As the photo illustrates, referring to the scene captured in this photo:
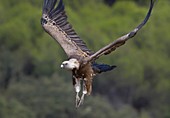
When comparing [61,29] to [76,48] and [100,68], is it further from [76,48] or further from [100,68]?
[100,68]

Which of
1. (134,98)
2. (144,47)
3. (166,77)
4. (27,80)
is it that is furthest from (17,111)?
(144,47)

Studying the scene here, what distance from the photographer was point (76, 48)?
515 inches

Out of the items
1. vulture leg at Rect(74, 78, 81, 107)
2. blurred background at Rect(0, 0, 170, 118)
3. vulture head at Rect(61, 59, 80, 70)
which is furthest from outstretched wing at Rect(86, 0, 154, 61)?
blurred background at Rect(0, 0, 170, 118)

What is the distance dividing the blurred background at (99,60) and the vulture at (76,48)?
21.3 meters

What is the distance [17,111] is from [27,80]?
14.6 ft

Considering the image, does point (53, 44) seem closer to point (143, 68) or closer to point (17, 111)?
point (143, 68)

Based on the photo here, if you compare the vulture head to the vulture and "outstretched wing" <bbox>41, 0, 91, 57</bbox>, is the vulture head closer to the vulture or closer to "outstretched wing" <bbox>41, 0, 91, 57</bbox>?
the vulture

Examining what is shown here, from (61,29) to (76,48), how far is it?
2.12 ft

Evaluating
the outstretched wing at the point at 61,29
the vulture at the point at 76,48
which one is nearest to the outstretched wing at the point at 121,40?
the vulture at the point at 76,48

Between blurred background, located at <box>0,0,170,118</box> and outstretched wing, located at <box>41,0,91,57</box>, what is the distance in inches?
834

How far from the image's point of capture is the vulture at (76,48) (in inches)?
477

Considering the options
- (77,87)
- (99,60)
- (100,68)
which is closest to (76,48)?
(100,68)

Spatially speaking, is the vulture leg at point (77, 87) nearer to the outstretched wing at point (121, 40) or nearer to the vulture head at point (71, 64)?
the vulture head at point (71, 64)

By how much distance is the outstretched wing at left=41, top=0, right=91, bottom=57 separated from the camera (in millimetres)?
13008
